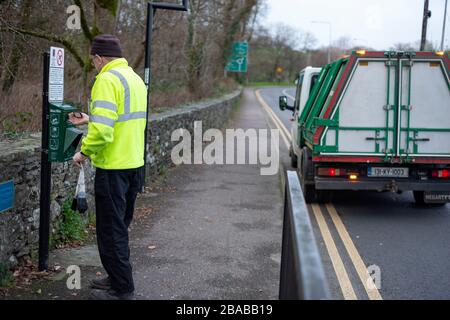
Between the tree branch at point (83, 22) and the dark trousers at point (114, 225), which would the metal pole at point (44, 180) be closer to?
the dark trousers at point (114, 225)

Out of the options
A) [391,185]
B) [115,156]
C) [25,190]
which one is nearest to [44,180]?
[25,190]

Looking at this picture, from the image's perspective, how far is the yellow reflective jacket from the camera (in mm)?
4590

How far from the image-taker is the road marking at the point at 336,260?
571cm

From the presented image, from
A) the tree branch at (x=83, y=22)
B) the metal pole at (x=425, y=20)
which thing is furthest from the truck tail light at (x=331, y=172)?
the metal pole at (x=425, y=20)

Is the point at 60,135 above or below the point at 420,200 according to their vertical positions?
above

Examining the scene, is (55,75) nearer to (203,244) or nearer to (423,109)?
(203,244)

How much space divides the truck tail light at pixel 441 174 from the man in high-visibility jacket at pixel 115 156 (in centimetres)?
585

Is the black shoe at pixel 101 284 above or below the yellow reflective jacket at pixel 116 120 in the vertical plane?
below

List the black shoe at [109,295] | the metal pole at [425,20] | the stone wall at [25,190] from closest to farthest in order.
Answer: the black shoe at [109,295], the stone wall at [25,190], the metal pole at [425,20]

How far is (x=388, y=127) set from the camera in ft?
30.2

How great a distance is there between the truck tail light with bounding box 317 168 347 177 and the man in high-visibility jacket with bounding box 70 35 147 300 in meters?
4.90

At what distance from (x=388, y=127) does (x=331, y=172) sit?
1116mm
